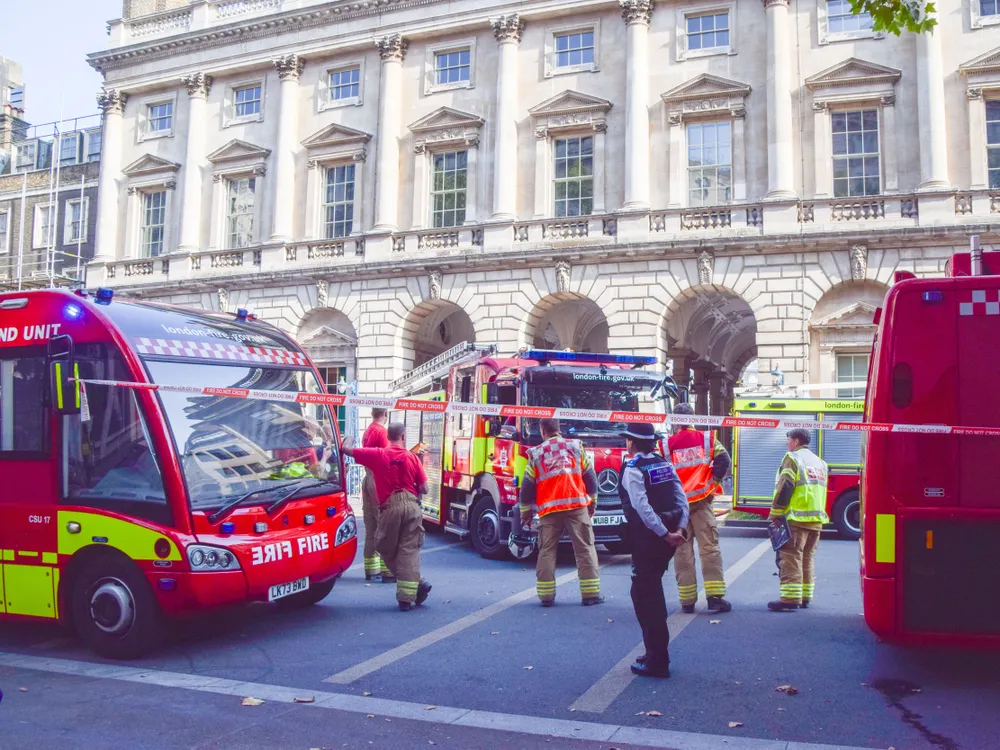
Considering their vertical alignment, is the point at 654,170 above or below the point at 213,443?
above

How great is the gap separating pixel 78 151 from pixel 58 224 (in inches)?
132

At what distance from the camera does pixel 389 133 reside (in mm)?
26734

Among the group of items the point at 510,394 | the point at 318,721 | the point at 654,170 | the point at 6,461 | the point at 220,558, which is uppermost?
the point at 654,170

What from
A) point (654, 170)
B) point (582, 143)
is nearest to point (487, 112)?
point (582, 143)

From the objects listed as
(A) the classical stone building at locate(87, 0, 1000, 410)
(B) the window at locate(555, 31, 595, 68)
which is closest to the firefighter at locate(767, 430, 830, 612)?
(A) the classical stone building at locate(87, 0, 1000, 410)

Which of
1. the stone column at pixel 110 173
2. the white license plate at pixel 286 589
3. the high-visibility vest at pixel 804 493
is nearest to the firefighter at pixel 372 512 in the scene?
the white license plate at pixel 286 589

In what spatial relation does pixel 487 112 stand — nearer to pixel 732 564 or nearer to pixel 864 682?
pixel 732 564

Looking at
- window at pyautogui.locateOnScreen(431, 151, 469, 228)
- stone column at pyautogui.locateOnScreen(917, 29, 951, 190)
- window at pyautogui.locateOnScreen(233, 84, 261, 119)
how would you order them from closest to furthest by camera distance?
stone column at pyautogui.locateOnScreen(917, 29, 951, 190)
window at pyautogui.locateOnScreen(431, 151, 469, 228)
window at pyautogui.locateOnScreen(233, 84, 261, 119)

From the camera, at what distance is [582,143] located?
25.0m

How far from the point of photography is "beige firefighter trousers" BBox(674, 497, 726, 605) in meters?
8.48

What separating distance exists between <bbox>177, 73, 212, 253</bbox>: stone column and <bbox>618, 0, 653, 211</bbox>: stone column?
14.2m

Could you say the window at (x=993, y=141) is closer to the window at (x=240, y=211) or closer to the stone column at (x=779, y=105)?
the stone column at (x=779, y=105)

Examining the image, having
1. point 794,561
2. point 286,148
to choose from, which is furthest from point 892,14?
→ point 286,148

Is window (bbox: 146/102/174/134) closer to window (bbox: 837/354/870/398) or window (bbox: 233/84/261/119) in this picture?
window (bbox: 233/84/261/119)
